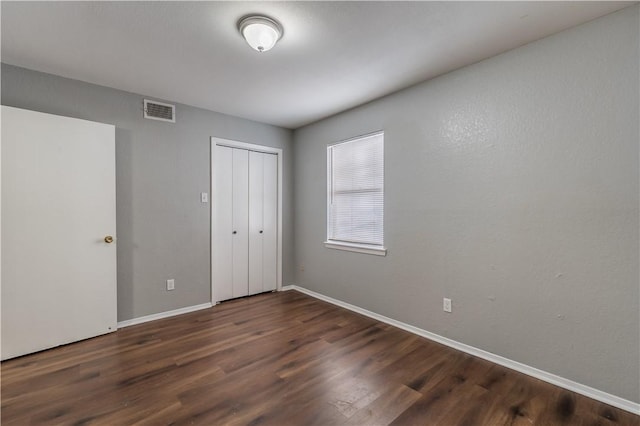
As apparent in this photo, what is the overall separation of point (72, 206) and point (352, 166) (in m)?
2.92

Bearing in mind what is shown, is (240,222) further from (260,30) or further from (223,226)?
(260,30)

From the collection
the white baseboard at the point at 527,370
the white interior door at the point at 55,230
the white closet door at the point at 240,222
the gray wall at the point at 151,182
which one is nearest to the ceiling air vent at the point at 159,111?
the gray wall at the point at 151,182

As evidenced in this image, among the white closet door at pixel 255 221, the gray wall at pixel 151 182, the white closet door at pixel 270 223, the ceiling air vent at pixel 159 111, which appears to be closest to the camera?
the gray wall at pixel 151 182

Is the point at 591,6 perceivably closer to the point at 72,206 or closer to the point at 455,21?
the point at 455,21

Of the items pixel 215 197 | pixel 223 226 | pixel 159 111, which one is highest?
pixel 159 111

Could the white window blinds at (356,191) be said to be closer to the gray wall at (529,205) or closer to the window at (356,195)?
the window at (356,195)

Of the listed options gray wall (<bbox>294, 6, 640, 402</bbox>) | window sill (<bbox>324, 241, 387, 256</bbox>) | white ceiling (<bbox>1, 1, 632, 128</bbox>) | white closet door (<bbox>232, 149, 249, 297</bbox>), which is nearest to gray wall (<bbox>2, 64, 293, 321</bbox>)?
white ceiling (<bbox>1, 1, 632, 128</bbox>)

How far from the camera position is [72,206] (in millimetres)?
2535

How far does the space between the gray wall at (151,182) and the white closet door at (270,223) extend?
66 cm

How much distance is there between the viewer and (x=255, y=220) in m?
4.04

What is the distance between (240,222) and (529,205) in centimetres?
324

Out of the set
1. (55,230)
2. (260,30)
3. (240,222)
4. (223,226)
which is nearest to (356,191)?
(240,222)

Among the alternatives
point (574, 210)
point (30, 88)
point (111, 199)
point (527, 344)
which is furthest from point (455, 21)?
point (30, 88)

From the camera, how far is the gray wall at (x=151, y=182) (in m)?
2.64
